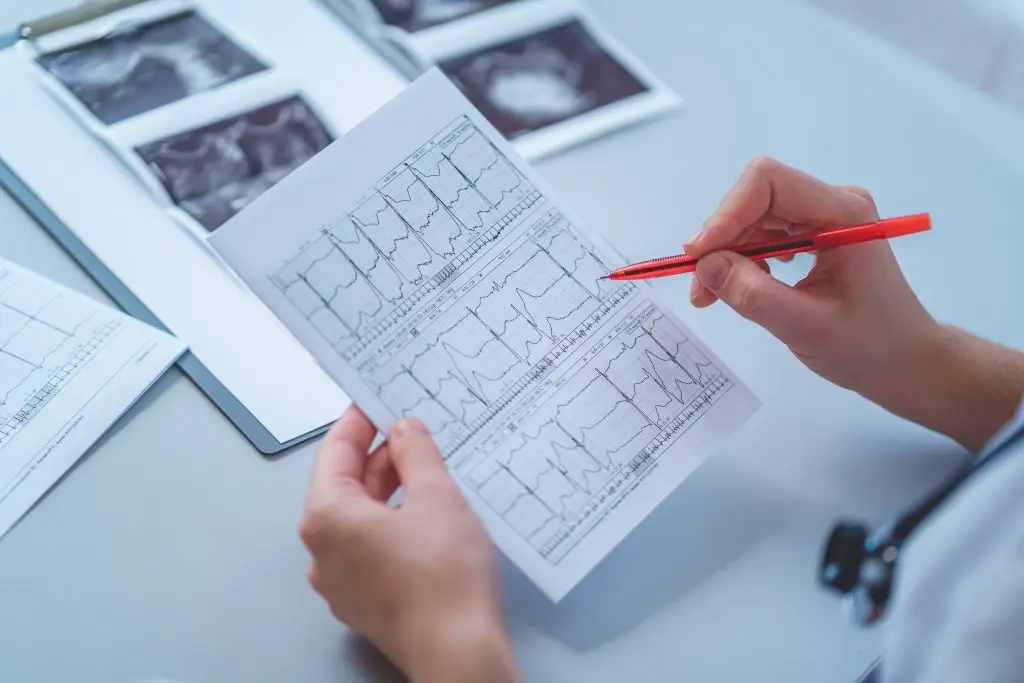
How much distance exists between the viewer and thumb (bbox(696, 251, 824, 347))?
75cm

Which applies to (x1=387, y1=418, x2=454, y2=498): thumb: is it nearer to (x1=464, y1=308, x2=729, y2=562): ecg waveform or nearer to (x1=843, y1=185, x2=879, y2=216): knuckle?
(x1=464, y1=308, x2=729, y2=562): ecg waveform

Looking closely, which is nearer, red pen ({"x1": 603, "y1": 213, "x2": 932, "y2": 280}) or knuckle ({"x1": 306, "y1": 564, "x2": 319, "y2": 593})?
knuckle ({"x1": 306, "y1": 564, "x2": 319, "y2": 593})

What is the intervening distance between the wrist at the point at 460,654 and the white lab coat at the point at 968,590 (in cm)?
23

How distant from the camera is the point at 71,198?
0.89 m

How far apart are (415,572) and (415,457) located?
0.26 feet

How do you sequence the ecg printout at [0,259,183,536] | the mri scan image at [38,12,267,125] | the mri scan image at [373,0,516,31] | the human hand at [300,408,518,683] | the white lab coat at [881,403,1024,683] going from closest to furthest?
the white lab coat at [881,403,1024,683], the human hand at [300,408,518,683], the ecg printout at [0,259,183,536], the mri scan image at [38,12,267,125], the mri scan image at [373,0,516,31]

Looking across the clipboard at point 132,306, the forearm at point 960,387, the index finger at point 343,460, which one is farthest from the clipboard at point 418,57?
the forearm at point 960,387

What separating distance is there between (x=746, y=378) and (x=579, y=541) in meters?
0.25

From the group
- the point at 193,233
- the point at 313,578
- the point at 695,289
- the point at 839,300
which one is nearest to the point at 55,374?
the point at 193,233

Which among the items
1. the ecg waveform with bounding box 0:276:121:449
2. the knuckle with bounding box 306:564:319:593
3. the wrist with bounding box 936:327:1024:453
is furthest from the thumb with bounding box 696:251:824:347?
the ecg waveform with bounding box 0:276:121:449

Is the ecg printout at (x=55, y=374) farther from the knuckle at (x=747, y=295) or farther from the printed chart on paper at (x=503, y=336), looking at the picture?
the knuckle at (x=747, y=295)

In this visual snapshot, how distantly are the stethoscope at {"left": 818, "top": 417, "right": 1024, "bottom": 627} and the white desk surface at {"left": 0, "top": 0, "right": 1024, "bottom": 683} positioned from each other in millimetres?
94

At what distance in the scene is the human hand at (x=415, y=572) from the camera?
0.61 meters

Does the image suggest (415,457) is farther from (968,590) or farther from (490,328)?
(968,590)
